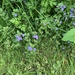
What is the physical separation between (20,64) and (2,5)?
0.70 metres

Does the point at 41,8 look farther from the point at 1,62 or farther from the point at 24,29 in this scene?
the point at 1,62

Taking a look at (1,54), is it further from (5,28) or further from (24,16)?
(24,16)

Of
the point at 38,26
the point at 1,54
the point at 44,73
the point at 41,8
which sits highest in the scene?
the point at 41,8

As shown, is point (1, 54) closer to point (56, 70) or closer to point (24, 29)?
point (24, 29)

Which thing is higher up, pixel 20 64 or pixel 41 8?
pixel 41 8

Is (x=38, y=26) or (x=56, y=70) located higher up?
(x=38, y=26)

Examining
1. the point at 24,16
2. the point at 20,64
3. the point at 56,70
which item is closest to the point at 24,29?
the point at 24,16

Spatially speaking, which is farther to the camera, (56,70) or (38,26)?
(38,26)

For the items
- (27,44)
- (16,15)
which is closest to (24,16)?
(16,15)

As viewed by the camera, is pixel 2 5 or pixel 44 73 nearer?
pixel 44 73

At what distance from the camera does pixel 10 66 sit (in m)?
2.54

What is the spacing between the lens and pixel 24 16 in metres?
2.62

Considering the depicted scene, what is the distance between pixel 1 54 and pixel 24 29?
0.37m

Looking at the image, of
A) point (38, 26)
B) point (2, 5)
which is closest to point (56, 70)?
point (38, 26)
